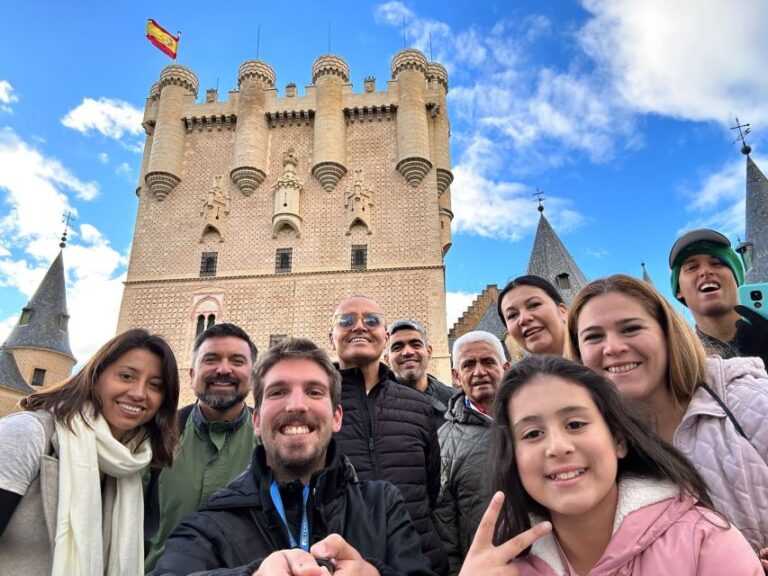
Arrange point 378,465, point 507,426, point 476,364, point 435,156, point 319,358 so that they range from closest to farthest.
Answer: point 507,426 → point 319,358 → point 378,465 → point 476,364 → point 435,156

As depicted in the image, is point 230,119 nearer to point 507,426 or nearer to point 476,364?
point 476,364

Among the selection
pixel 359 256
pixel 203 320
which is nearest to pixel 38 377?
pixel 203 320

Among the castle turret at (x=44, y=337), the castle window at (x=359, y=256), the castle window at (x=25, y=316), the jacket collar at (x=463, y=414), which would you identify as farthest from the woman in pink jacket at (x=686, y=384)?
the castle window at (x=25, y=316)

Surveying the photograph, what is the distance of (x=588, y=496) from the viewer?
4.60ft

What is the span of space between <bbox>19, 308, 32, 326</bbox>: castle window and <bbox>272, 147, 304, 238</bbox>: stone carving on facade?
12.8 metres

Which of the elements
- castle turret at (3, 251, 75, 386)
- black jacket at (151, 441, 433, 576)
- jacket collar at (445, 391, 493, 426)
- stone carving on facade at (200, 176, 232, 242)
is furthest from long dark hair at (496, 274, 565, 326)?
castle turret at (3, 251, 75, 386)

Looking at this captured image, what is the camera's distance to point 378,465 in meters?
2.61

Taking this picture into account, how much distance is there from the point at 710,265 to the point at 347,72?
721 inches

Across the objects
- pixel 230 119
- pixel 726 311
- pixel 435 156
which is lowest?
pixel 726 311

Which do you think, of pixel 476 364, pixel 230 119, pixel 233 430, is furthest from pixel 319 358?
pixel 230 119

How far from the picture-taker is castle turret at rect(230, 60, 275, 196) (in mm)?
17172

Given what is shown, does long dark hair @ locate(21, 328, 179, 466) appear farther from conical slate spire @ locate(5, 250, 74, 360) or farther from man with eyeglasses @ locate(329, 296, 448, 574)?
conical slate spire @ locate(5, 250, 74, 360)

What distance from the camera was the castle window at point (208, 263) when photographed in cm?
1657

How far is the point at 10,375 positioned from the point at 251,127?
41.7 ft
